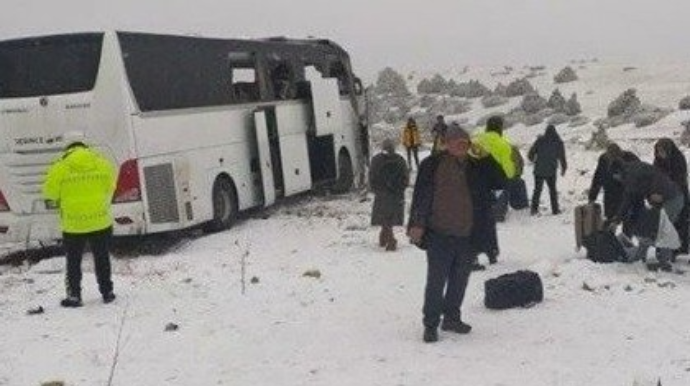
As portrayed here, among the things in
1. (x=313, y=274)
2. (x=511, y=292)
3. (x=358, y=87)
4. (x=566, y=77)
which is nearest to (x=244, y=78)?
(x=358, y=87)

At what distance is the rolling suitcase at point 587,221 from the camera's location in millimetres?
12234

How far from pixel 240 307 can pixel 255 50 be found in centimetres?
882

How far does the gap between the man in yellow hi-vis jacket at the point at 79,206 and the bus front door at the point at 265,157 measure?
23.2 feet

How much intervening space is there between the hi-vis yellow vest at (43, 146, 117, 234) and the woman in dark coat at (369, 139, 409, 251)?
15.1ft

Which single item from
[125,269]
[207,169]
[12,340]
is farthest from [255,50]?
[12,340]

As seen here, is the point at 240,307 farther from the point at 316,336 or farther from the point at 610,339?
the point at 610,339

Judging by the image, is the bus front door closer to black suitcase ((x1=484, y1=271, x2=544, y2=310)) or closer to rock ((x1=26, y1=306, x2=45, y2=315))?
rock ((x1=26, y1=306, x2=45, y2=315))

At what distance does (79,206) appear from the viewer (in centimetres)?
1018

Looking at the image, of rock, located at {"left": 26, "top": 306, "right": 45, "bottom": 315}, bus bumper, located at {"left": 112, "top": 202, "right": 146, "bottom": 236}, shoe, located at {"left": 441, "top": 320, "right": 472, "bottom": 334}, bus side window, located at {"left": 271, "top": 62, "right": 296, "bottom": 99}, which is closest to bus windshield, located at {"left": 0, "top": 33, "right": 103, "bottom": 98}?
bus bumper, located at {"left": 112, "top": 202, "right": 146, "bottom": 236}

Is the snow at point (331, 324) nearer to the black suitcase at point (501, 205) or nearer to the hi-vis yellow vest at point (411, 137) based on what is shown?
the black suitcase at point (501, 205)

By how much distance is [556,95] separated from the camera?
4303cm

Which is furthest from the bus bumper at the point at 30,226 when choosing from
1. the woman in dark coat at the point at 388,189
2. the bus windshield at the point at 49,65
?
the woman in dark coat at the point at 388,189

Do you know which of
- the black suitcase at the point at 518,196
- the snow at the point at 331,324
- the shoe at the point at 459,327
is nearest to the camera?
the snow at the point at 331,324

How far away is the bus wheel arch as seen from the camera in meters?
16.0
